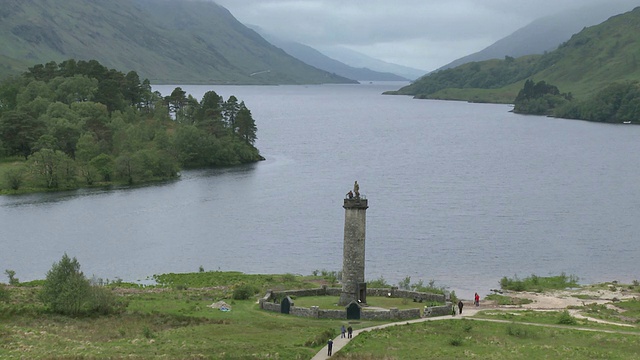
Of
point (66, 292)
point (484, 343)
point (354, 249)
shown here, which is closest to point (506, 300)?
point (354, 249)

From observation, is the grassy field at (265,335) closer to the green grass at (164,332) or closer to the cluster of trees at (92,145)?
the green grass at (164,332)

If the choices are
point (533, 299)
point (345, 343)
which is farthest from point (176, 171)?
point (345, 343)

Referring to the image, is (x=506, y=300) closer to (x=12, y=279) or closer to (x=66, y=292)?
(x=66, y=292)

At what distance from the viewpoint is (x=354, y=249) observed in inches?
2731

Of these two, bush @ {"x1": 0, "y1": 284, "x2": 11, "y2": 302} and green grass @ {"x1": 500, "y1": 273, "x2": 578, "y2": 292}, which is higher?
bush @ {"x1": 0, "y1": 284, "x2": 11, "y2": 302}

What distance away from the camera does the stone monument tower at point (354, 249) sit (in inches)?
2729

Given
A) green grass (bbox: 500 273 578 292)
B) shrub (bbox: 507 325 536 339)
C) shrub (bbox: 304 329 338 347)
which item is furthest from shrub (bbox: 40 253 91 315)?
green grass (bbox: 500 273 578 292)

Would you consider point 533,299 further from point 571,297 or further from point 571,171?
point 571,171

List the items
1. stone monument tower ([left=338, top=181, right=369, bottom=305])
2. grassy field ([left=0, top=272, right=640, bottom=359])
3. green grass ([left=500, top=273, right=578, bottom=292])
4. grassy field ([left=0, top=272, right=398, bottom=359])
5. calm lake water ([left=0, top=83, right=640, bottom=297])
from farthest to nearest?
calm lake water ([left=0, top=83, right=640, bottom=297]) < green grass ([left=500, top=273, right=578, bottom=292]) < stone monument tower ([left=338, top=181, right=369, bottom=305]) < grassy field ([left=0, top=272, right=640, bottom=359]) < grassy field ([left=0, top=272, right=398, bottom=359])

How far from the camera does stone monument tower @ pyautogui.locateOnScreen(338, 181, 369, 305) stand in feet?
227

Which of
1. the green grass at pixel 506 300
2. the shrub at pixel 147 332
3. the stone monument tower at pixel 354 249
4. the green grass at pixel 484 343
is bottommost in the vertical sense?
the green grass at pixel 506 300

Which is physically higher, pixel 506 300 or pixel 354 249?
pixel 354 249

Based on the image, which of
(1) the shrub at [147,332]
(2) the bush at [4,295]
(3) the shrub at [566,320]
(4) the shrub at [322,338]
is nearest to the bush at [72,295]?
(2) the bush at [4,295]

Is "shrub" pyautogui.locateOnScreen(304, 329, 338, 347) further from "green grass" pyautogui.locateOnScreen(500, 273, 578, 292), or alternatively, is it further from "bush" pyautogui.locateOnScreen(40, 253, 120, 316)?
"green grass" pyautogui.locateOnScreen(500, 273, 578, 292)
